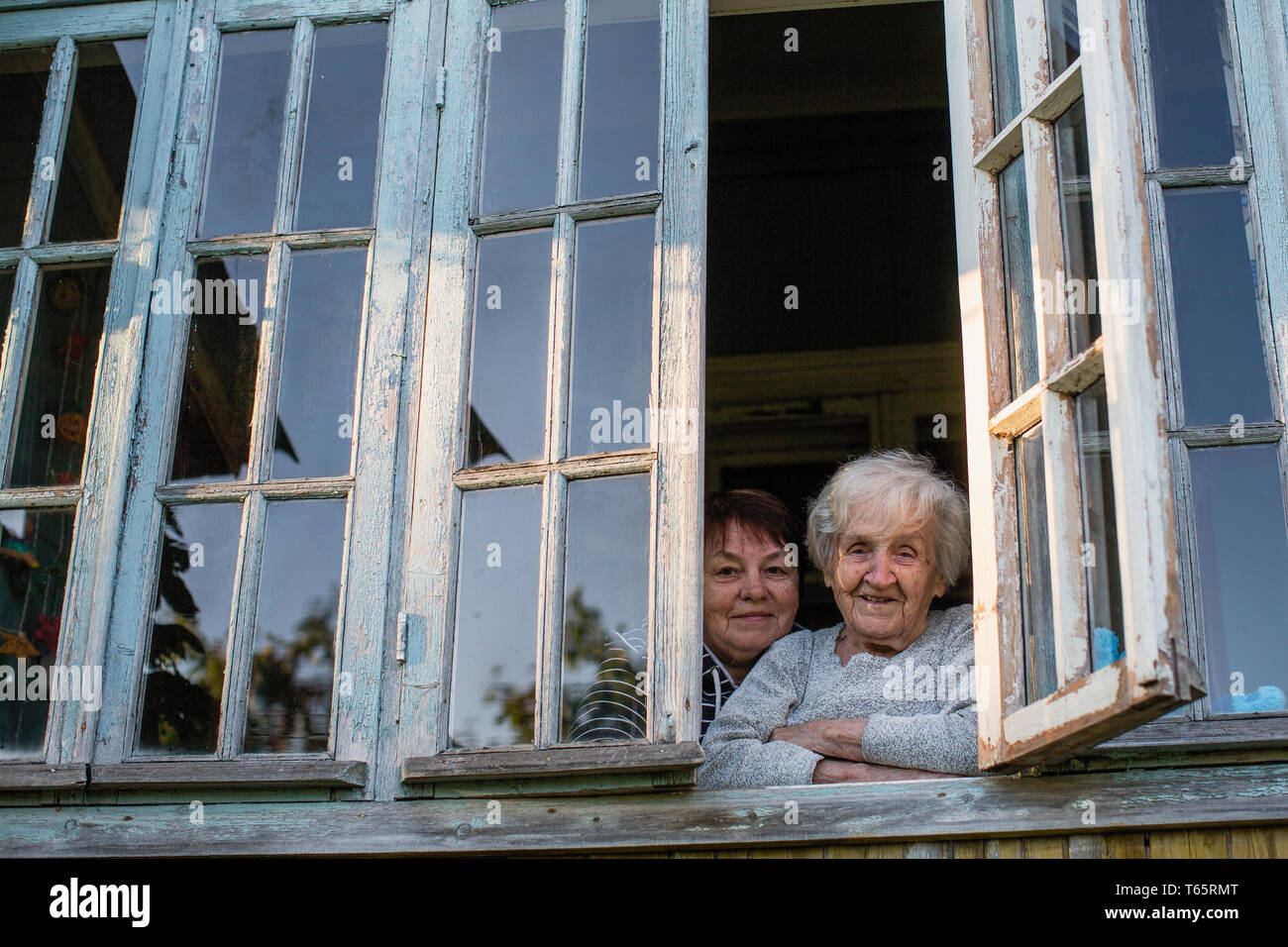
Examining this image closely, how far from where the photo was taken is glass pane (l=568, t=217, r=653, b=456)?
312cm

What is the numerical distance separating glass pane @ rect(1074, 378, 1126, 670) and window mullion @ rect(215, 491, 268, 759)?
167 cm

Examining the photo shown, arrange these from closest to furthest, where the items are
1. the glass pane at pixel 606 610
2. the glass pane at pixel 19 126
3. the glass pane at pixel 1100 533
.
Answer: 1. the glass pane at pixel 1100 533
2. the glass pane at pixel 606 610
3. the glass pane at pixel 19 126

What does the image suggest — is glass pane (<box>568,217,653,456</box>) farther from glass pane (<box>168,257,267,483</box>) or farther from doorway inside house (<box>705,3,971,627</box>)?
doorway inside house (<box>705,3,971,627</box>)

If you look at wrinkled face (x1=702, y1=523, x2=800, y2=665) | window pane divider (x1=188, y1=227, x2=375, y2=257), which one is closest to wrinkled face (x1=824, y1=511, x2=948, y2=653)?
wrinkled face (x1=702, y1=523, x2=800, y2=665)

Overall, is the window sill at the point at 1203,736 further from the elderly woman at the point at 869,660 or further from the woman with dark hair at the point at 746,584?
the woman with dark hair at the point at 746,584

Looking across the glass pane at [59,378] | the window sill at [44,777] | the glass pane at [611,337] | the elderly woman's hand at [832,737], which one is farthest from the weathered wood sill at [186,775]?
the elderly woman's hand at [832,737]

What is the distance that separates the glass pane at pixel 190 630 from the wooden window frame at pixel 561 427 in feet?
1.33

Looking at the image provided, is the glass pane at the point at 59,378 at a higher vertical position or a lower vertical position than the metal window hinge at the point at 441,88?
lower

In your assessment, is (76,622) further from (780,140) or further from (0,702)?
(780,140)

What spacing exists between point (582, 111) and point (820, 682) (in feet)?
4.56

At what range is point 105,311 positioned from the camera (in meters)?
3.49

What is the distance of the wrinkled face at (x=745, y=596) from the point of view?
12.8ft

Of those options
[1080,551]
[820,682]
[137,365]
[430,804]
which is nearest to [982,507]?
[1080,551]
